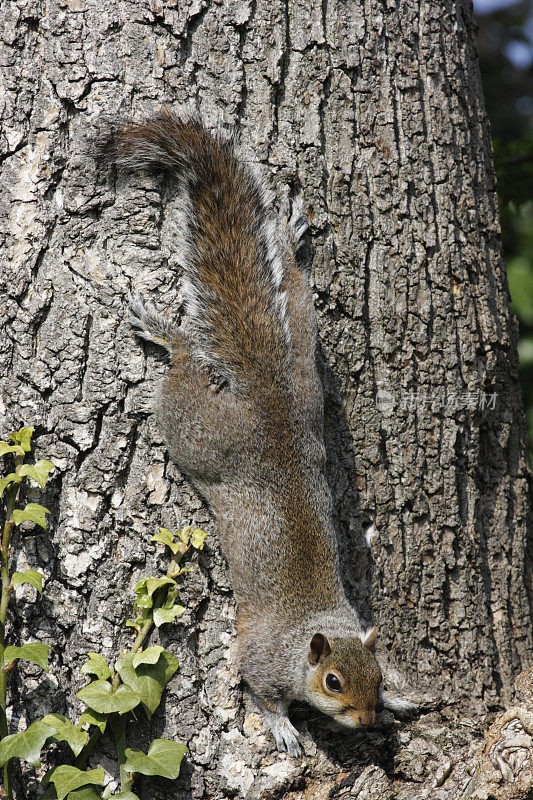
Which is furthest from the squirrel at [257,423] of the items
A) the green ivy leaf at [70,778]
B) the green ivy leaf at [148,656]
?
the green ivy leaf at [70,778]

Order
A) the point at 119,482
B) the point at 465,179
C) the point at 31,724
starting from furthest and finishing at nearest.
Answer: the point at 465,179 < the point at 119,482 < the point at 31,724

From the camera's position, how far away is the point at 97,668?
191 centimetres

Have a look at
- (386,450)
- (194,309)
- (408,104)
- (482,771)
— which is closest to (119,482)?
(194,309)

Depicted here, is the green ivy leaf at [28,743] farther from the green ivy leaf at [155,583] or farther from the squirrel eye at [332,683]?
the squirrel eye at [332,683]

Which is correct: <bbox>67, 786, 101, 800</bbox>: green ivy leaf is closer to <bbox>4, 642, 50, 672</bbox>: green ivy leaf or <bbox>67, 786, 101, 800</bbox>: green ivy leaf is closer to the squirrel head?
<bbox>4, 642, 50, 672</bbox>: green ivy leaf

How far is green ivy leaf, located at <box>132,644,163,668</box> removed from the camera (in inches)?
74.6

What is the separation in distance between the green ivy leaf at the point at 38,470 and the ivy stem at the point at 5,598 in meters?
0.04

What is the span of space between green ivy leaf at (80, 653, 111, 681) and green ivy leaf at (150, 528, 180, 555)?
35cm

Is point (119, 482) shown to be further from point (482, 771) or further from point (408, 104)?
point (408, 104)

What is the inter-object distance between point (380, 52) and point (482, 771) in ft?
6.77

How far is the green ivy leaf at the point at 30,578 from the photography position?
1.89 m

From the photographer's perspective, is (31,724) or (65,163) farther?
(65,163)

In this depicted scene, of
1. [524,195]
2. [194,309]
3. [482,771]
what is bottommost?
[482,771]

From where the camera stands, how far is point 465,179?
91.4 inches
